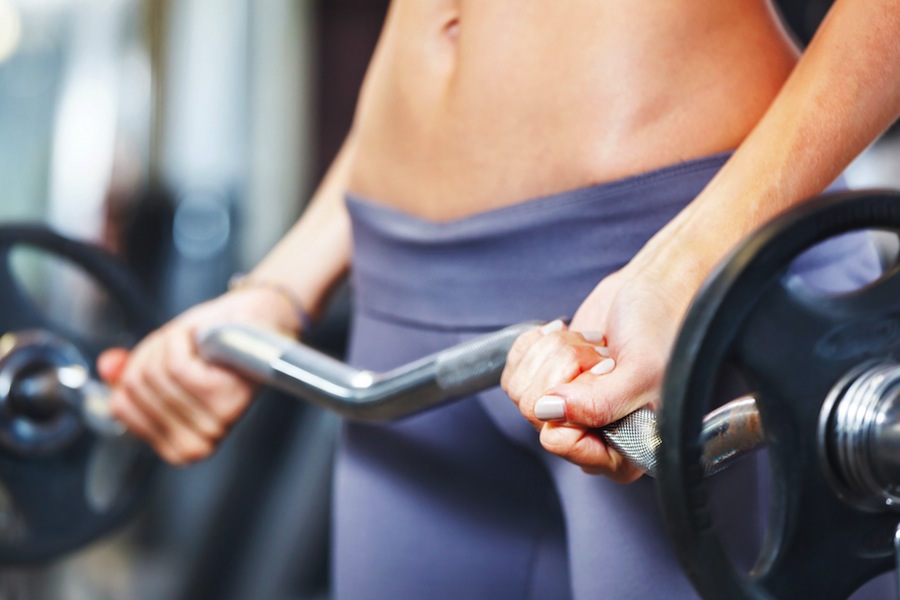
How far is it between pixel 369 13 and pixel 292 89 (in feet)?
1.64

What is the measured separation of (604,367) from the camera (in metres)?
0.49

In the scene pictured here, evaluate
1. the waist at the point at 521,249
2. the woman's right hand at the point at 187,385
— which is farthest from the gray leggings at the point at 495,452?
the woman's right hand at the point at 187,385

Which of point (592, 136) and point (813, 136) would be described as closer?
point (813, 136)

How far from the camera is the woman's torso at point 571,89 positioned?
24.7 inches

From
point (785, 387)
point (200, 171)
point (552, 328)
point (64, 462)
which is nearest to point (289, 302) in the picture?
point (64, 462)

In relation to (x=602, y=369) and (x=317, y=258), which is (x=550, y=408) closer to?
(x=602, y=369)

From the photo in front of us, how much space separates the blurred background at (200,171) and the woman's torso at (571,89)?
1676mm

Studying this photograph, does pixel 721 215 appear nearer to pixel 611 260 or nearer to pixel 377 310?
pixel 611 260

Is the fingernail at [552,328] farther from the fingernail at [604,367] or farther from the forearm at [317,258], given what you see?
the forearm at [317,258]

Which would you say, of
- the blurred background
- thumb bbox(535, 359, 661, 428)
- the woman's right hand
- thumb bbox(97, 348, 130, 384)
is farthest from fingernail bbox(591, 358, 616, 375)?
the blurred background

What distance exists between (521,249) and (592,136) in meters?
0.09

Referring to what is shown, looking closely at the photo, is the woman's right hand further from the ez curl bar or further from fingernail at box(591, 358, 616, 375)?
fingernail at box(591, 358, 616, 375)

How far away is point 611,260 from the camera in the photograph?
0.64 m

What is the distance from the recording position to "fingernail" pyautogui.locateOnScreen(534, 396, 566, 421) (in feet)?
1.57
